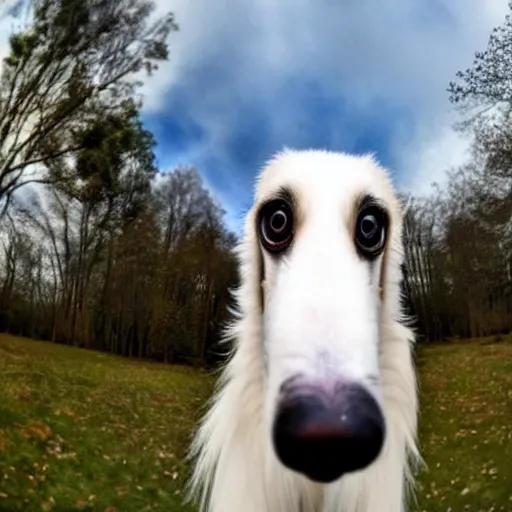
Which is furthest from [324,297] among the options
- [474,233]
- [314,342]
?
[474,233]

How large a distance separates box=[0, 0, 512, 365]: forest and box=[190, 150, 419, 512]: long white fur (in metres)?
0.70

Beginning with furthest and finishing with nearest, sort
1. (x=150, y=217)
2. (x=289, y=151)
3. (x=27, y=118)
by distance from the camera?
(x=27, y=118), (x=150, y=217), (x=289, y=151)

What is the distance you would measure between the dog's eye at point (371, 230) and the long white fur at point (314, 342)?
0.01 m

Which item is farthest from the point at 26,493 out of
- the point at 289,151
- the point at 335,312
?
the point at 335,312

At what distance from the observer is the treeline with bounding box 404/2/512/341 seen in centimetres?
134

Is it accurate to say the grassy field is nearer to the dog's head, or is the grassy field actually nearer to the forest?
the forest

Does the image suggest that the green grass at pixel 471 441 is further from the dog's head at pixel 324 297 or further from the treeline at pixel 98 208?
the dog's head at pixel 324 297

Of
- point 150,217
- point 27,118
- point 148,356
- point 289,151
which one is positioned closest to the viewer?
point 289,151

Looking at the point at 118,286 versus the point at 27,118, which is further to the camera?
the point at 27,118

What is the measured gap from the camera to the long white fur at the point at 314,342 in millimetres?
394

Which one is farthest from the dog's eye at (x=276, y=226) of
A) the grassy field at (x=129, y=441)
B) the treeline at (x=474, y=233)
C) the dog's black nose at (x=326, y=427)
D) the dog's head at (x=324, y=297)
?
the grassy field at (x=129, y=441)

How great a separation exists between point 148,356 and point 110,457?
45 centimetres

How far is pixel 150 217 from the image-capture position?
5.08 feet

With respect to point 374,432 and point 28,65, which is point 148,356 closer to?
point 28,65
